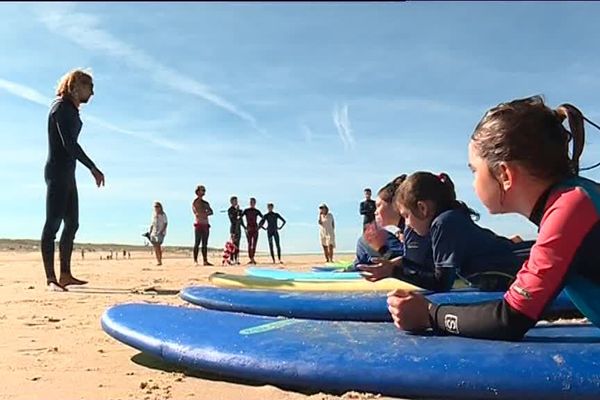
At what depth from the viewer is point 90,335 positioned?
3428 millimetres

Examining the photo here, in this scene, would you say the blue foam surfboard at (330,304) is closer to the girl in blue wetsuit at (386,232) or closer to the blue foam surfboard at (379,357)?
the blue foam surfboard at (379,357)

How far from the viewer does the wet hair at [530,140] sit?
1.92m

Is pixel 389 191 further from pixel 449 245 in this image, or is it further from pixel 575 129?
pixel 575 129

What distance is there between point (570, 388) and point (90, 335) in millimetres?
2424

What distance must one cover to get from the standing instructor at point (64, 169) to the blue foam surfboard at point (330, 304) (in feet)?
7.34

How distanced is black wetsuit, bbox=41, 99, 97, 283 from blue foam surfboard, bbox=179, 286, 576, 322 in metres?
2.24

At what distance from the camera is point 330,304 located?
3.35m

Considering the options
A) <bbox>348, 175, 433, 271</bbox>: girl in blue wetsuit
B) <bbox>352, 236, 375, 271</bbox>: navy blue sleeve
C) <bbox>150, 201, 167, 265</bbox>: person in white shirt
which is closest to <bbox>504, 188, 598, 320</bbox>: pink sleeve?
<bbox>348, 175, 433, 271</bbox>: girl in blue wetsuit

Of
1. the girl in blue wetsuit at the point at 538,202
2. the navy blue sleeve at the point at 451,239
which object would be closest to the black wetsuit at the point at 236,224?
the navy blue sleeve at the point at 451,239

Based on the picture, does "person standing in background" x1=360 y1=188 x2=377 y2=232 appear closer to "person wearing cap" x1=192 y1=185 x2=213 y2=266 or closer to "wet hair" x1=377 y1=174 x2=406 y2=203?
"person wearing cap" x1=192 y1=185 x2=213 y2=266

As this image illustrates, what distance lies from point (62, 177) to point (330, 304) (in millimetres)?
3076

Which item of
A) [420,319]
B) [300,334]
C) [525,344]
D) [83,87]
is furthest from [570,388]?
[83,87]

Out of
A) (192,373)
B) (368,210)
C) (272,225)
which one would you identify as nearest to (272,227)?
(272,225)

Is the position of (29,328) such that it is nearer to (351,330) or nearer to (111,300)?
(111,300)
